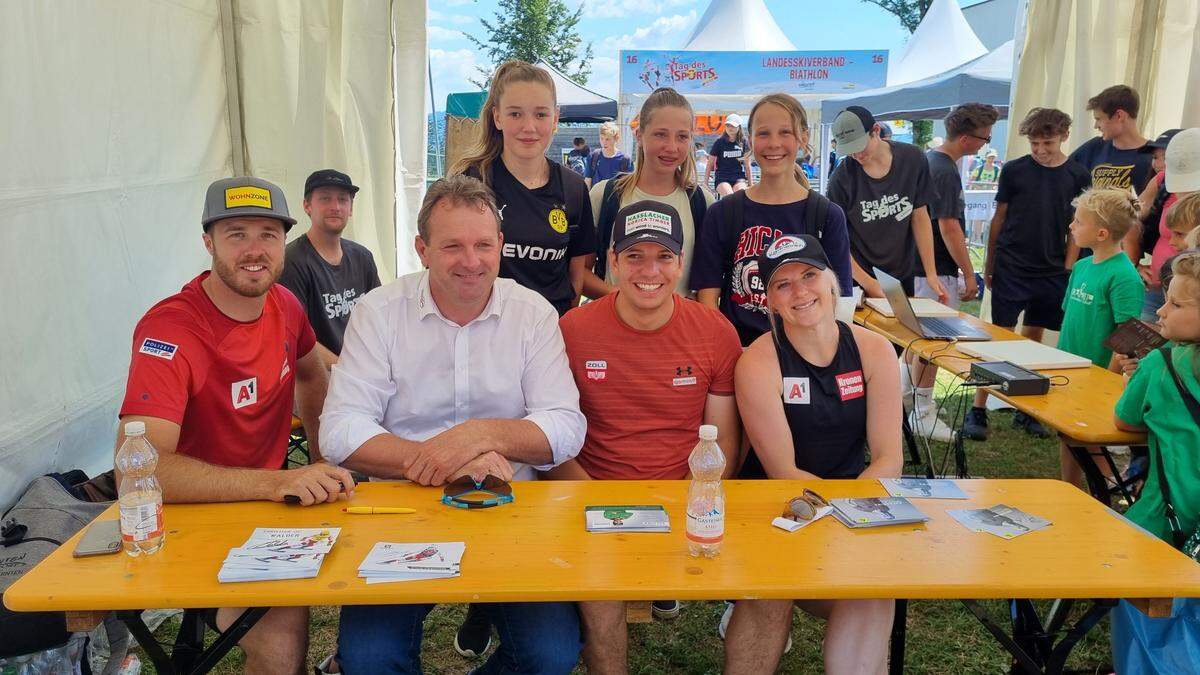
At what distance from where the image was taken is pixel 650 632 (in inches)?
119

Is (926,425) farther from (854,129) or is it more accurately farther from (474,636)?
(474,636)

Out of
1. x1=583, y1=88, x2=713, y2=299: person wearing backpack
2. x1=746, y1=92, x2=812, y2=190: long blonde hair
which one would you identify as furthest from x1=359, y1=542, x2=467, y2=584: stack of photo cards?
x1=746, y1=92, x2=812, y2=190: long blonde hair

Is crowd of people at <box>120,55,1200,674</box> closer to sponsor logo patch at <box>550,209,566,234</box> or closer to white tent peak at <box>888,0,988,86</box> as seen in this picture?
sponsor logo patch at <box>550,209,566,234</box>

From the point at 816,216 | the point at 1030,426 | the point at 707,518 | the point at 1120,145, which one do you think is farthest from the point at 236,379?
the point at 1120,145

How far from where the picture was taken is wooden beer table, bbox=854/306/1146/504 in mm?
2639

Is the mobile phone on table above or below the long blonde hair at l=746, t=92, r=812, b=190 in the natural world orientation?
below

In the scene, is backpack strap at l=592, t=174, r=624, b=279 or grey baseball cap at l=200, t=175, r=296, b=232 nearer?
grey baseball cap at l=200, t=175, r=296, b=232

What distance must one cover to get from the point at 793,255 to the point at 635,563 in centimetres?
117

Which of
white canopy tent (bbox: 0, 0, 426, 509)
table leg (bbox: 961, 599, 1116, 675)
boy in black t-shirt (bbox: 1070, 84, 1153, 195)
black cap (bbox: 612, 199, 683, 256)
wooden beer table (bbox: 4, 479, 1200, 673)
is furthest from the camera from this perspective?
boy in black t-shirt (bbox: 1070, 84, 1153, 195)

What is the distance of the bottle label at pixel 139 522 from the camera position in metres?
1.71

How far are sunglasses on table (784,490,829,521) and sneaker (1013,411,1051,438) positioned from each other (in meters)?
3.82

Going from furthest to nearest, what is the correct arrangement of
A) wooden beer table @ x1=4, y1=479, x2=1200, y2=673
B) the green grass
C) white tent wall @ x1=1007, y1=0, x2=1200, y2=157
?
white tent wall @ x1=1007, y1=0, x2=1200, y2=157, the green grass, wooden beer table @ x1=4, y1=479, x2=1200, y2=673

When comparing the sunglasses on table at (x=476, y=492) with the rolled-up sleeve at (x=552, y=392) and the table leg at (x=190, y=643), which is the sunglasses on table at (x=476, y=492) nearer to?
the rolled-up sleeve at (x=552, y=392)

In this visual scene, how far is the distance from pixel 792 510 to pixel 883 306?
292cm
